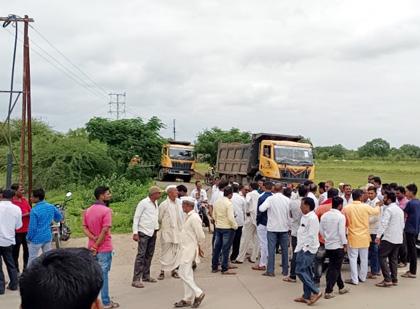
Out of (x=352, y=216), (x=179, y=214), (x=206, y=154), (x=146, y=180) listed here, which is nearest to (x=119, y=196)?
(x=146, y=180)

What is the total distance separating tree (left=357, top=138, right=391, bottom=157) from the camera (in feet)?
277

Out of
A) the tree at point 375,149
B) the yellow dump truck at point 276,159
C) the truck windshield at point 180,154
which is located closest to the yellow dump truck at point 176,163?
the truck windshield at point 180,154

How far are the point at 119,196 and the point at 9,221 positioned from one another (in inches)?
506

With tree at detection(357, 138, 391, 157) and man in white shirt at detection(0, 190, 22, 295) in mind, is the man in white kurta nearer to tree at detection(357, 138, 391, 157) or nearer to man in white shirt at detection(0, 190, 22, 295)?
man in white shirt at detection(0, 190, 22, 295)

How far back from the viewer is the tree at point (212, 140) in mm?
42812

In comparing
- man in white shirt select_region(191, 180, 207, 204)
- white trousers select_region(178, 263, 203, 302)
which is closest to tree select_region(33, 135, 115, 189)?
man in white shirt select_region(191, 180, 207, 204)

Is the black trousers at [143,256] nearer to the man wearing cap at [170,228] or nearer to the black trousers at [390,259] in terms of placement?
the man wearing cap at [170,228]

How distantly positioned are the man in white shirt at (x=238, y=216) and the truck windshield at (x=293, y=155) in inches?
514

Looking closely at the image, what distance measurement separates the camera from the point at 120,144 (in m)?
29.6

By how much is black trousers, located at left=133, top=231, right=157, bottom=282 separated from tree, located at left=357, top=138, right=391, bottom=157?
77044 millimetres

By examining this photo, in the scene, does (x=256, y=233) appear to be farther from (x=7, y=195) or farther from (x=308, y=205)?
(x=7, y=195)

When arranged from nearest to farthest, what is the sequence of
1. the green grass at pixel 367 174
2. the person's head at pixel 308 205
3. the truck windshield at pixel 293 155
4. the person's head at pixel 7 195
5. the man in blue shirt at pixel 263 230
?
the person's head at pixel 308 205, the person's head at pixel 7 195, the man in blue shirt at pixel 263 230, the truck windshield at pixel 293 155, the green grass at pixel 367 174

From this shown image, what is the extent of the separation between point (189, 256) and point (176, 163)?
3055 centimetres

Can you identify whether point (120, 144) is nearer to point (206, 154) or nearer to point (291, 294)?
point (206, 154)
